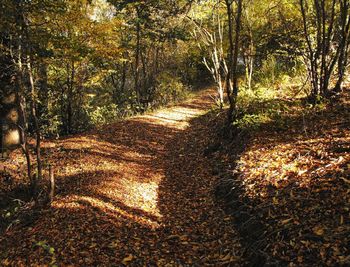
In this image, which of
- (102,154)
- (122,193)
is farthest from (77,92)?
(122,193)

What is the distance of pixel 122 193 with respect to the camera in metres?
6.11

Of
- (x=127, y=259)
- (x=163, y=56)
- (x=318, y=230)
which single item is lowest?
(x=127, y=259)

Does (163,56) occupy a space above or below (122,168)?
above

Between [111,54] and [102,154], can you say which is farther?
[111,54]

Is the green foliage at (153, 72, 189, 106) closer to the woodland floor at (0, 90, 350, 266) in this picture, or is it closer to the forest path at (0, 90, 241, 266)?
the forest path at (0, 90, 241, 266)

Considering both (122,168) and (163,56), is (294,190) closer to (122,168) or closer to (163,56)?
(122,168)

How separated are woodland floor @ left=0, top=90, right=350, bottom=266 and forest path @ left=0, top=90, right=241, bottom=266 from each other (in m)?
0.02

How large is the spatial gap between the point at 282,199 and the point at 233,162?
2.18 metres

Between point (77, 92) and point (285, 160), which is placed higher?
point (77, 92)

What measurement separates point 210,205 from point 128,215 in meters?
1.50

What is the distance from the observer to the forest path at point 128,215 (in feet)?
14.1

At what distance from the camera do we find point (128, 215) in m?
5.36

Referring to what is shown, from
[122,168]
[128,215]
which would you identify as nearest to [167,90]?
[122,168]

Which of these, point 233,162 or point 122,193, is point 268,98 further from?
point 122,193
